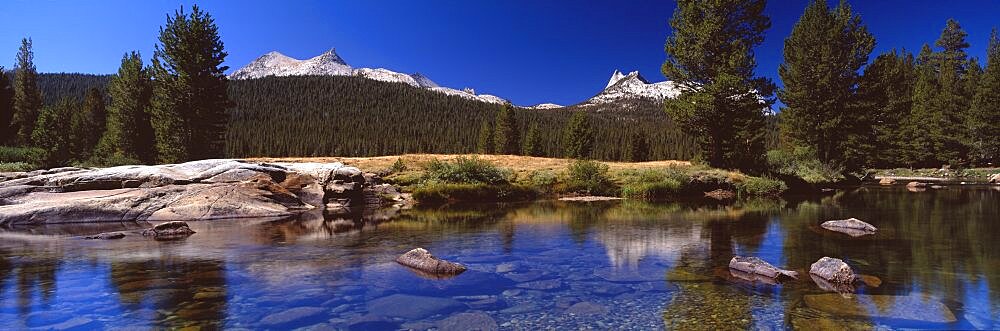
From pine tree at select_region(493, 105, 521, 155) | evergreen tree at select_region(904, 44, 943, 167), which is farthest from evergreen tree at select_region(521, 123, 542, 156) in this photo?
evergreen tree at select_region(904, 44, 943, 167)

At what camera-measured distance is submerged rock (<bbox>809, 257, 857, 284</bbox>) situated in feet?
30.3

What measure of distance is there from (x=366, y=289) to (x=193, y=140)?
109 feet

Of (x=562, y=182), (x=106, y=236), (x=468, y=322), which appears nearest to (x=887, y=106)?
(x=562, y=182)

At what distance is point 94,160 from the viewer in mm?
42844

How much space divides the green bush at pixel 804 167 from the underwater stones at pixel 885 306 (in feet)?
105

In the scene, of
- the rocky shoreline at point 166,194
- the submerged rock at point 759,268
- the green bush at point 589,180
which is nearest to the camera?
the submerged rock at point 759,268

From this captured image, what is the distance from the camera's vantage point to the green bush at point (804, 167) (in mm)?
37938

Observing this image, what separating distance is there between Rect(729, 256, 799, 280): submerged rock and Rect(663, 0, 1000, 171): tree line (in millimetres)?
23796

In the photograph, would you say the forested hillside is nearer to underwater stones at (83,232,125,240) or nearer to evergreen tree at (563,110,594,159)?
evergreen tree at (563,110,594,159)

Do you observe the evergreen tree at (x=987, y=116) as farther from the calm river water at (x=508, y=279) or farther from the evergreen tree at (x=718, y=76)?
the calm river water at (x=508, y=279)

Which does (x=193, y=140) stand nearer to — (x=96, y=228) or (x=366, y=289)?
(x=96, y=228)

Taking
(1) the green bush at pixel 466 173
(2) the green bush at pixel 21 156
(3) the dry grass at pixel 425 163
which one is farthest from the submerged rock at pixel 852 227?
(2) the green bush at pixel 21 156

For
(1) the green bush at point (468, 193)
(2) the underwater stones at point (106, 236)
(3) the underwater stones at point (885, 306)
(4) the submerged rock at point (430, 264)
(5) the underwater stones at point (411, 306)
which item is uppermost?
(1) the green bush at point (468, 193)

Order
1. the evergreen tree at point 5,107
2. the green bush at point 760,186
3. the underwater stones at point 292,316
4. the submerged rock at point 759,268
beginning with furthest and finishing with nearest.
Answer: the evergreen tree at point 5,107, the green bush at point 760,186, the submerged rock at point 759,268, the underwater stones at point 292,316
